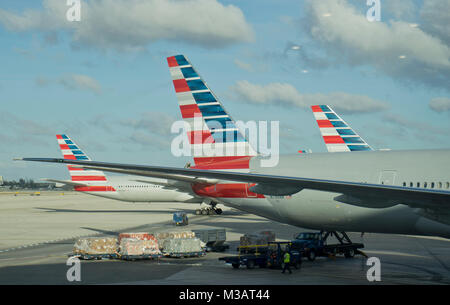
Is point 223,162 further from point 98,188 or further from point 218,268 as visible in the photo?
point 98,188

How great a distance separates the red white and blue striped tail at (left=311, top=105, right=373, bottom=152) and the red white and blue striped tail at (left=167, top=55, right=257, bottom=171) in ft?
69.6

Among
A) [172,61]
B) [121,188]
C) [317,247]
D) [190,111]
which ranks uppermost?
[172,61]

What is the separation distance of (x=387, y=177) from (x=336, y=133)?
25.5m

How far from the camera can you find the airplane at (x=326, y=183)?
15227 millimetres

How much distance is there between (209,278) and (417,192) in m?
8.51

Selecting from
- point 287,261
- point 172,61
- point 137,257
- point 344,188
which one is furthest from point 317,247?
point 172,61

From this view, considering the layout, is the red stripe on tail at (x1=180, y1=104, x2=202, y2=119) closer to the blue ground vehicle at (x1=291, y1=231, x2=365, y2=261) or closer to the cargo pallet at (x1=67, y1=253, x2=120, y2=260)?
the cargo pallet at (x1=67, y1=253, x2=120, y2=260)

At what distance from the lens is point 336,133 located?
45.0m

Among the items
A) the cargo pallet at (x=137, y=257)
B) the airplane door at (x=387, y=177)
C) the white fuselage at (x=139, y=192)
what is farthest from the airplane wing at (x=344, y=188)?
the white fuselage at (x=139, y=192)

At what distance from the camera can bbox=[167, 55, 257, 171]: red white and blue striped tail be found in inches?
A: 976

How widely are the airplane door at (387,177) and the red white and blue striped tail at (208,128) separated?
6.87 metres
